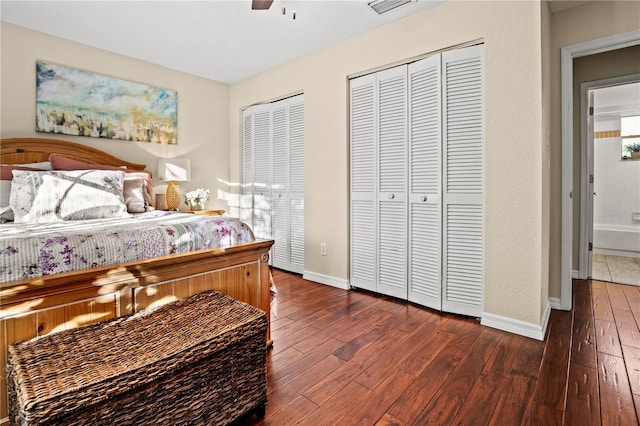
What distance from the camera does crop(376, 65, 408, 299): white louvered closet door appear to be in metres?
2.92

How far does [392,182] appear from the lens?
3.00m

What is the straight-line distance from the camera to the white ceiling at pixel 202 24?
8.83 ft

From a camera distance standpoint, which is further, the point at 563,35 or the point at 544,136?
the point at 563,35

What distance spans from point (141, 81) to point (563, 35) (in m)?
4.17

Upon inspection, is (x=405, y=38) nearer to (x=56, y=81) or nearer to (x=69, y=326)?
(x=69, y=326)

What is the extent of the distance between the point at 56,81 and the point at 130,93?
66cm

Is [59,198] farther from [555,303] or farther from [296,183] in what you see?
[555,303]

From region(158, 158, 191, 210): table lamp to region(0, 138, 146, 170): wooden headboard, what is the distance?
16.6 inches

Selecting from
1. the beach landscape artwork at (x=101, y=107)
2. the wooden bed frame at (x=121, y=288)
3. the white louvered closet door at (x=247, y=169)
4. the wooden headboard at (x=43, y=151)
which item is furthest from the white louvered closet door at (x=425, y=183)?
the wooden headboard at (x=43, y=151)

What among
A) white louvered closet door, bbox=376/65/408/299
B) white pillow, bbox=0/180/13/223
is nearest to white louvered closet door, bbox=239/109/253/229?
white louvered closet door, bbox=376/65/408/299

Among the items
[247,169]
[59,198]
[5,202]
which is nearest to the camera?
[59,198]

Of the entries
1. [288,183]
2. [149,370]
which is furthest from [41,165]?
[149,370]

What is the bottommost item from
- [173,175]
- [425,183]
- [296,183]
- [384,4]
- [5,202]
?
[5,202]

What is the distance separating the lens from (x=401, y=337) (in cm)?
225
